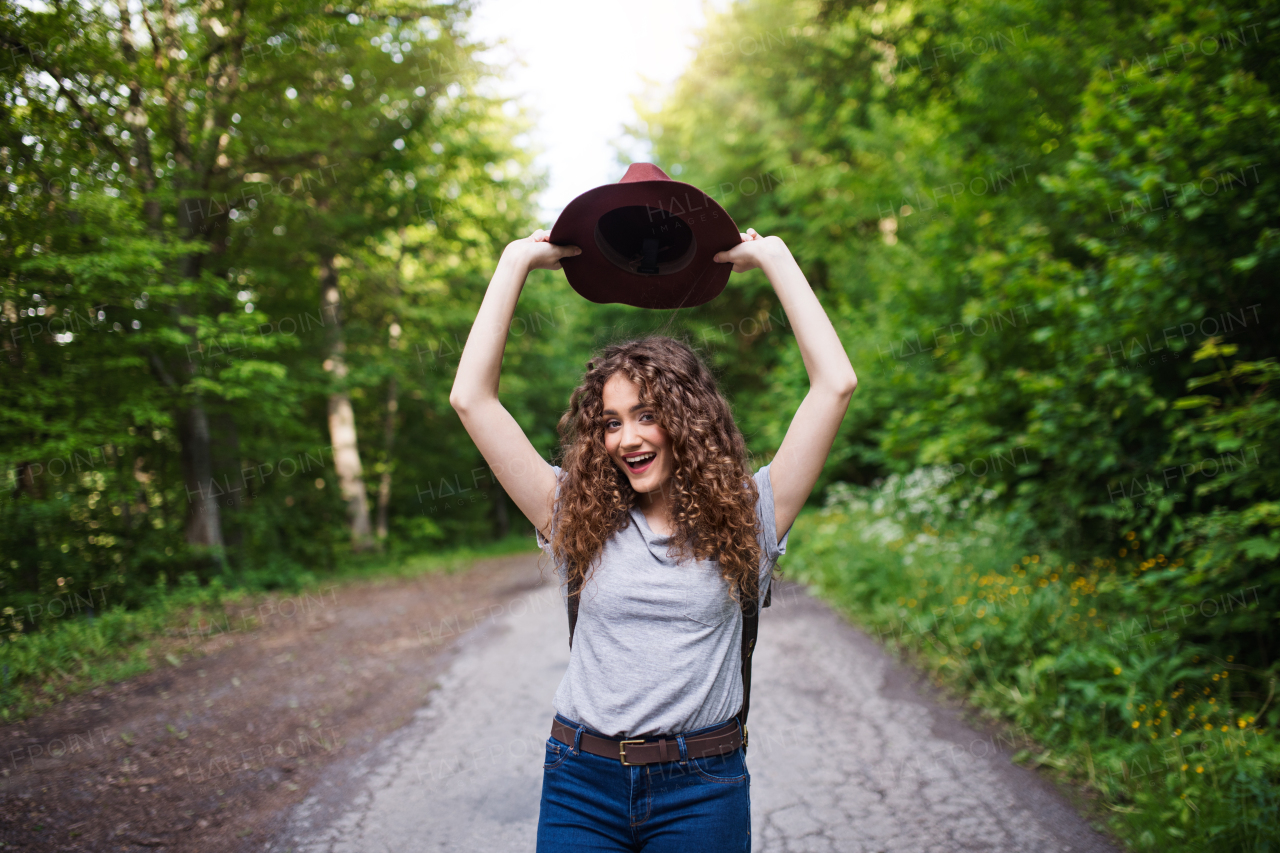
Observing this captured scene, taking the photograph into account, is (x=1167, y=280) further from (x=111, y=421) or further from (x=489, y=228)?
(x=489, y=228)

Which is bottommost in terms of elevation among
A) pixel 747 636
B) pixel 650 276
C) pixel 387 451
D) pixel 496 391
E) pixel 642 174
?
pixel 747 636

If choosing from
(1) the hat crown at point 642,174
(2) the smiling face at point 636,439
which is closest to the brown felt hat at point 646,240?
(1) the hat crown at point 642,174

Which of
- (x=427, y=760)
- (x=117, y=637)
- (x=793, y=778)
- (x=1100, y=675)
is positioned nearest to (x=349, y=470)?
(x=117, y=637)

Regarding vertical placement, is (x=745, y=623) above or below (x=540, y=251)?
below

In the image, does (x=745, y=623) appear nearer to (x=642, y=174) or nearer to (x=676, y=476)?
(x=676, y=476)

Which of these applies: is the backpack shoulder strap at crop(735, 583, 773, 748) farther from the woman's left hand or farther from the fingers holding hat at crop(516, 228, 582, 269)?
the fingers holding hat at crop(516, 228, 582, 269)

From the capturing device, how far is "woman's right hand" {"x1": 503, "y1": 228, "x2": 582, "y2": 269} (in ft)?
6.06

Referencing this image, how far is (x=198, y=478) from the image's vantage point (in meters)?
9.74

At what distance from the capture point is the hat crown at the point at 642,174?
1.73 metres

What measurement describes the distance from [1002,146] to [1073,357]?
12.0 feet

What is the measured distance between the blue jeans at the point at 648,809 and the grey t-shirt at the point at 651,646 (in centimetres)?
9

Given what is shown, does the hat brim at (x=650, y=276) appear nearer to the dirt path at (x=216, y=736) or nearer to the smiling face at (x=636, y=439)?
the smiling face at (x=636, y=439)

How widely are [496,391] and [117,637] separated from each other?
23.1 ft

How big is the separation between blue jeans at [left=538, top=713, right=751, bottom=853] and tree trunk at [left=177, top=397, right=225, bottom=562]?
32.2 ft
